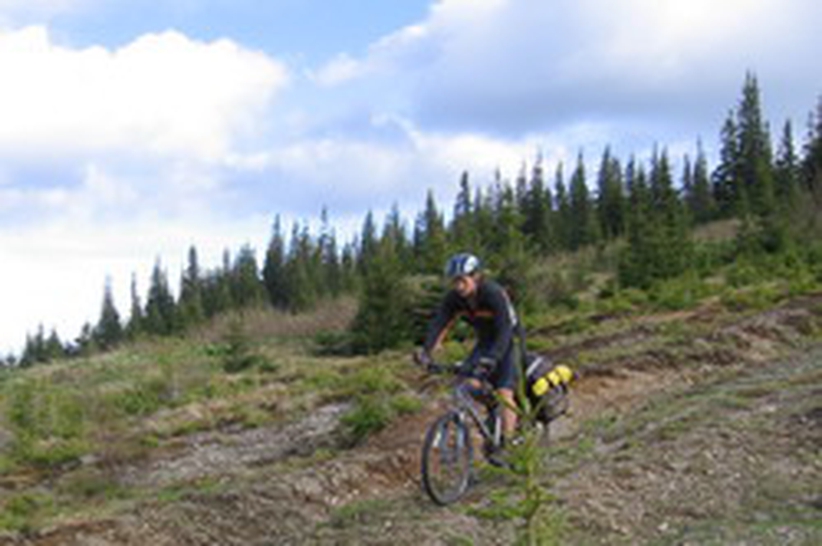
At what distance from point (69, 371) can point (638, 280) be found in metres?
22.9

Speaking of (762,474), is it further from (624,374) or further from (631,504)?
(624,374)

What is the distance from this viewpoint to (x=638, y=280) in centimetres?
3297

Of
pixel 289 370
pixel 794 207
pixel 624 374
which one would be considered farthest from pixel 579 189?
pixel 624 374

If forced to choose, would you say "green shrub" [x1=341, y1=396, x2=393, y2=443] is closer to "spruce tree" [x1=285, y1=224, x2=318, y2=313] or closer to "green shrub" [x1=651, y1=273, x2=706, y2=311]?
"green shrub" [x1=651, y1=273, x2=706, y2=311]

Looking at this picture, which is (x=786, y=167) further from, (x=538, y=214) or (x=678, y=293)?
(x=678, y=293)

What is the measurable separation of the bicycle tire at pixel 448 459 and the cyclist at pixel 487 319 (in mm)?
375

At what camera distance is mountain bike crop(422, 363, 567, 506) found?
7422 millimetres

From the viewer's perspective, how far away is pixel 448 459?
7.47 m

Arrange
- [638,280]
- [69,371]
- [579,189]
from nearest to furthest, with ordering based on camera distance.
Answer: [638,280], [69,371], [579,189]

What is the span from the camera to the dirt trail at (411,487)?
6672 mm

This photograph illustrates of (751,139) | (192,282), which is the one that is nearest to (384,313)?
(751,139)

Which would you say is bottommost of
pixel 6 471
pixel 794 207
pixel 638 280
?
pixel 6 471

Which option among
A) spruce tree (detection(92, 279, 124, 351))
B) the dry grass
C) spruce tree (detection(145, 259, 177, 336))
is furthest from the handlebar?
spruce tree (detection(92, 279, 124, 351))

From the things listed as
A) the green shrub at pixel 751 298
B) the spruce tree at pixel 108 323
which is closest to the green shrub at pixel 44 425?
the green shrub at pixel 751 298
